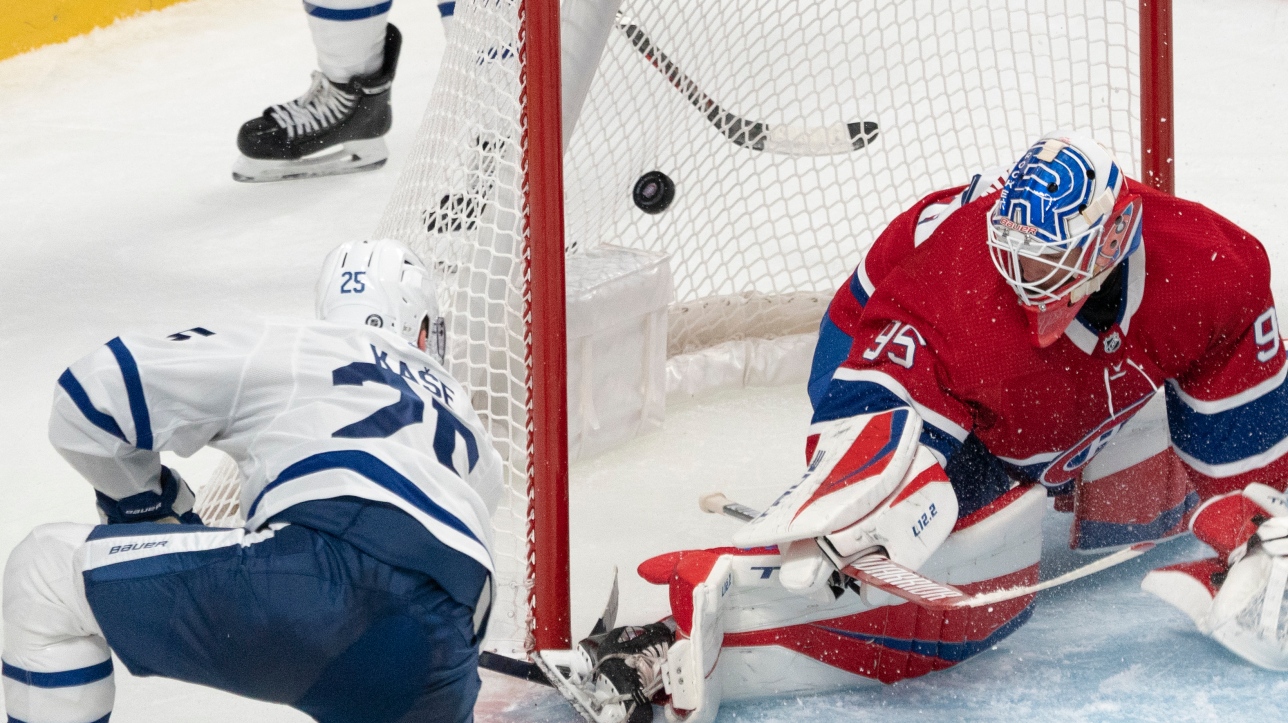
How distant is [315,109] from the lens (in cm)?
418

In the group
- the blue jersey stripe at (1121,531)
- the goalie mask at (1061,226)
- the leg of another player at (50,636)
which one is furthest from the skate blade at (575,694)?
the blue jersey stripe at (1121,531)

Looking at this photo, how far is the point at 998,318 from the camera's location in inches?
75.4

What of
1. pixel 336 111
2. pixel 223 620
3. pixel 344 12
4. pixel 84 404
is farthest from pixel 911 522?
pixel 336 111

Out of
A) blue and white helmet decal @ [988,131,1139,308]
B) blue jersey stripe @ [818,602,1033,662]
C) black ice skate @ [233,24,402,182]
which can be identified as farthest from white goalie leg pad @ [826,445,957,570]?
black ice skate @ [233,24,402,182]

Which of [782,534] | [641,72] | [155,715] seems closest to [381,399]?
[782,534]

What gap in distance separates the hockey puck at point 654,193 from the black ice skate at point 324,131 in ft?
5.23

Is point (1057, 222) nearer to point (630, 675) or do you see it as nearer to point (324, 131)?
point (630, 675)

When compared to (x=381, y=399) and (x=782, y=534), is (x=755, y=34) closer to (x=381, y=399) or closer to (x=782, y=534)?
(x=782, y=534)

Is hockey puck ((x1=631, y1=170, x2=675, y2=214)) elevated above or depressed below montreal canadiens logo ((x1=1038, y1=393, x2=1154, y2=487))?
above

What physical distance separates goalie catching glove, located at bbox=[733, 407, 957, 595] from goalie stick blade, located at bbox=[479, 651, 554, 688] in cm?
35

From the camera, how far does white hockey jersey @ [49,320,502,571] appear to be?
1438mm

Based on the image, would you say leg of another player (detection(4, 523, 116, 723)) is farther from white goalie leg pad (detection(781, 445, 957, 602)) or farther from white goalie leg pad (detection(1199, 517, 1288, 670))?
white goalie leg pad (detection(1199, 517, 1288, 670))

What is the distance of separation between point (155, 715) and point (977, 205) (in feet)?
4.20

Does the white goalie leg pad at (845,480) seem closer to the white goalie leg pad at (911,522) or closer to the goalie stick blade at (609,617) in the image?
the white goalie leg pad at (911,522)
